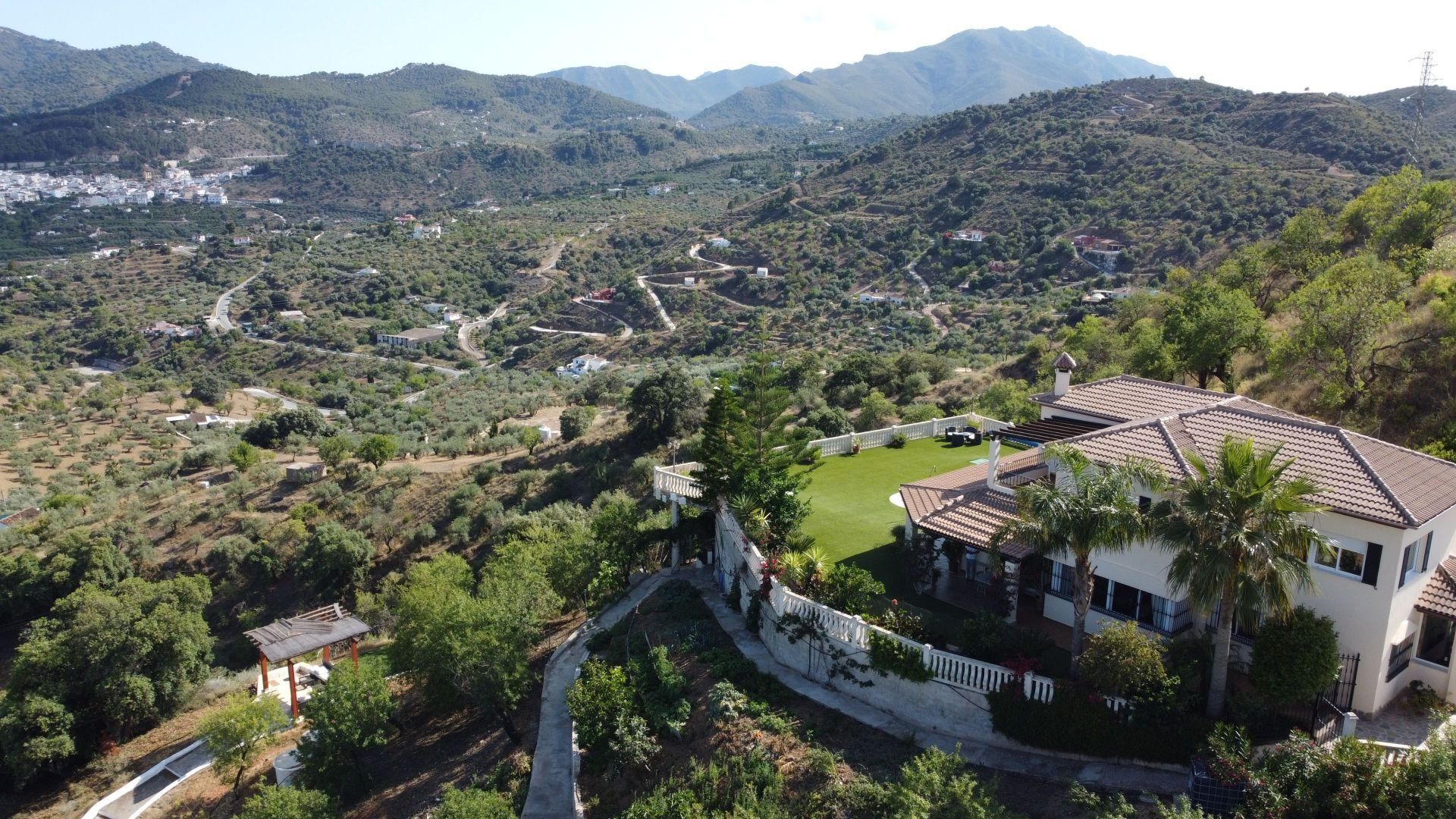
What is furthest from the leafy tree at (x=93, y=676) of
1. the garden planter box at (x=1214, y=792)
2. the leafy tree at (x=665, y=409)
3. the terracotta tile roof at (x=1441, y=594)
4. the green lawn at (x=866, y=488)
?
the terracotta tile roof at (x=1441, y=594)

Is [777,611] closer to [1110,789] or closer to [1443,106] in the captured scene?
[1110,789]

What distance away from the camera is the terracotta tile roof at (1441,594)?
11.7 m

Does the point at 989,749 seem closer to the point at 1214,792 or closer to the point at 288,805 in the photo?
the point at 1214,792

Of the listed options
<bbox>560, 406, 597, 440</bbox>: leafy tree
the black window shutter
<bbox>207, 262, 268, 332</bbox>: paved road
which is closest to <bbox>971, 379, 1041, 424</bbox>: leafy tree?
the black window shutter

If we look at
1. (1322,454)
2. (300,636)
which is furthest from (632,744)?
(1322,454)

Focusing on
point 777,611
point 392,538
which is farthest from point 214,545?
point 777,611

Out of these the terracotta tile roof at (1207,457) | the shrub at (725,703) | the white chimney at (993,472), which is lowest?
the shrub at (725,703)

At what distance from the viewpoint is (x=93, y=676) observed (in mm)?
20812

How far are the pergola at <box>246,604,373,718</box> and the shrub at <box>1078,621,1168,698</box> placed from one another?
15.9 meters

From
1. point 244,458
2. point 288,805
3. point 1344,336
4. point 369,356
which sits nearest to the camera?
point 288,805

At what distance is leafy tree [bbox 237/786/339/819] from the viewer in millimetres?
14219

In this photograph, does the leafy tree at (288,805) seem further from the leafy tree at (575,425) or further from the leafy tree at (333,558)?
the leafy tree at (575,425)

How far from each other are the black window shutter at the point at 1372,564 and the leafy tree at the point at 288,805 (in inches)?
641

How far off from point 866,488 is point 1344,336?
1195 cm
